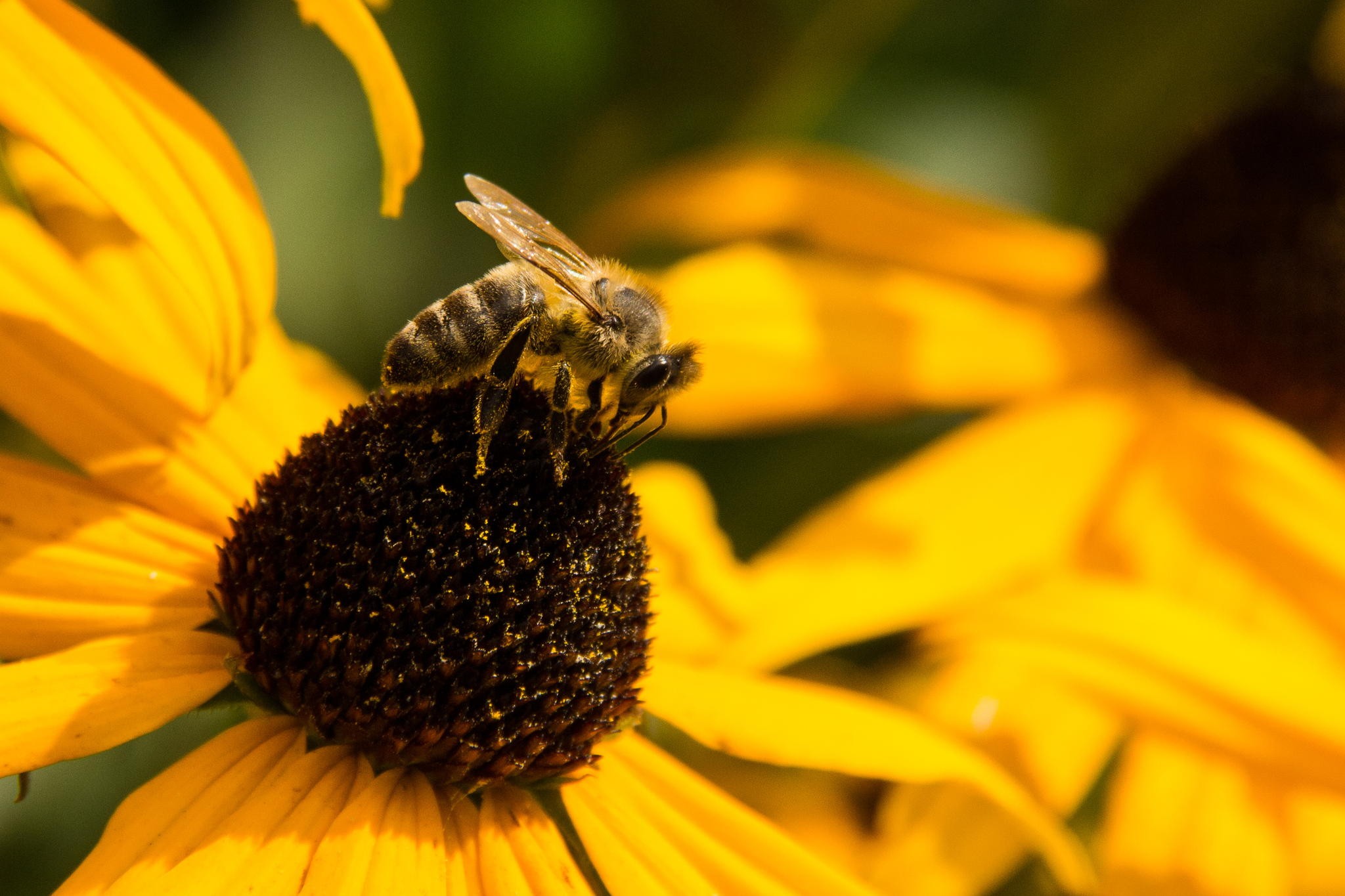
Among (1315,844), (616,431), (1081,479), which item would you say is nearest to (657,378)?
(616,431)

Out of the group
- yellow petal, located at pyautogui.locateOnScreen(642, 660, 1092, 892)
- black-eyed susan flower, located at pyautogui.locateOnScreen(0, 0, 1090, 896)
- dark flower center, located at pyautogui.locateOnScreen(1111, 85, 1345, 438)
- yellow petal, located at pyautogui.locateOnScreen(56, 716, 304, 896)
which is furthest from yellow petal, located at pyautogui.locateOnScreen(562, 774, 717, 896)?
dark flower center, located at pyautogui.locateOnScreen(1111, 85, 1345, 438)

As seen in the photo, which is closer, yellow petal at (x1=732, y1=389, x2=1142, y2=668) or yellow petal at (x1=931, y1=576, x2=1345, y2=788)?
yellow petal at (x1=931, y1=576, x2=1345, y2=788)

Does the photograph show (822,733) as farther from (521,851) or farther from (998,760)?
(998,760)

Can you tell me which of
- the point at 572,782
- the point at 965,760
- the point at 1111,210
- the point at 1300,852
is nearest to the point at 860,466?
the point at 1111,210

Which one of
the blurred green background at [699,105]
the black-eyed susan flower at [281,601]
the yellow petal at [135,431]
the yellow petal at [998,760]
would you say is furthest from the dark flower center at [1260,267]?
the yellow petal at [135,431]

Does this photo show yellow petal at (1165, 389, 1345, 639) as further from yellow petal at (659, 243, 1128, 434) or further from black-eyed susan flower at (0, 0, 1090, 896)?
black-eyed susan flower at (0, 0, 1090, 896)

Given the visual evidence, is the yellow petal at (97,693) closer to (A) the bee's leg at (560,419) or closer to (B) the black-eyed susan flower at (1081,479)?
(A) the bee's leg at (560,419)
